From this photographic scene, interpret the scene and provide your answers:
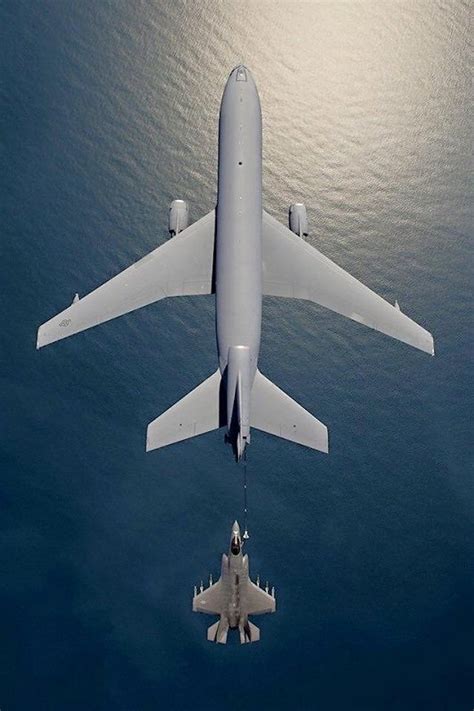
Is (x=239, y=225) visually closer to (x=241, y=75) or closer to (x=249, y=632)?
(x=241, y=75)

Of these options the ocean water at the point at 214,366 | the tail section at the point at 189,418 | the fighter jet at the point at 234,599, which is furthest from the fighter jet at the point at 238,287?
the fighter jet at the point at 234,599

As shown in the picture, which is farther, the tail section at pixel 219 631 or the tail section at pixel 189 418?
the tail section at pixel 219 631

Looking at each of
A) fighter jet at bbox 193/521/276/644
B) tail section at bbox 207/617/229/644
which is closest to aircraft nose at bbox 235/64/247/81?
fighter jet at bbox 193/521/276/644

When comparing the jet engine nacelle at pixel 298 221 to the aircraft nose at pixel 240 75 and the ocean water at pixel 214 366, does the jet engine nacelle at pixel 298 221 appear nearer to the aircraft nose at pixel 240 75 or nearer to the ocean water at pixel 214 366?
the ocean water at pixel 214 366

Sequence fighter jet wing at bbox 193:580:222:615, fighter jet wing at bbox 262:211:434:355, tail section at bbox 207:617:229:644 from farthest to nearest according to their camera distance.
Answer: fighter jet wing at bbox 262:211:434:355 → tail section at bbox 207:617:229:644 → fighter jet wing at bbox 193:580:222:615

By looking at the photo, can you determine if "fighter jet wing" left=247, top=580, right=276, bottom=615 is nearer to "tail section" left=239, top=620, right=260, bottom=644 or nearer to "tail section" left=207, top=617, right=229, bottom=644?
"tail section" left=239, top=620, right=260, bottom=644

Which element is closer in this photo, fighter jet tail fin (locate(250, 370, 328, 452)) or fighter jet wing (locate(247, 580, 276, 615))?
fighter jet tail fin (locate(250, 370, 328, 452))
